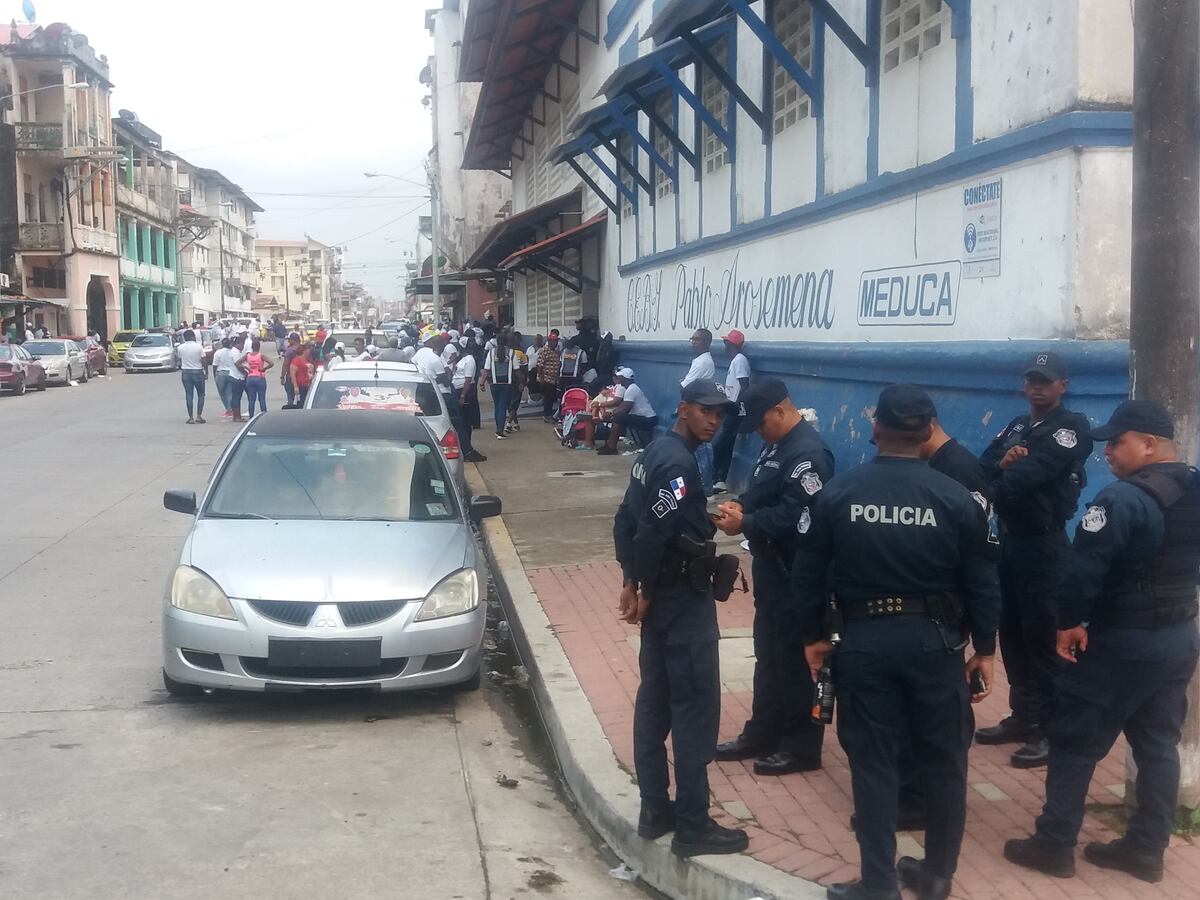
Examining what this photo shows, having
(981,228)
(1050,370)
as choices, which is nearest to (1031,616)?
(1050,370)

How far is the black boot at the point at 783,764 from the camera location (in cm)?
529

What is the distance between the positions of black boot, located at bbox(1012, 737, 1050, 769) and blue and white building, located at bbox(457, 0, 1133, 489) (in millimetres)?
1782

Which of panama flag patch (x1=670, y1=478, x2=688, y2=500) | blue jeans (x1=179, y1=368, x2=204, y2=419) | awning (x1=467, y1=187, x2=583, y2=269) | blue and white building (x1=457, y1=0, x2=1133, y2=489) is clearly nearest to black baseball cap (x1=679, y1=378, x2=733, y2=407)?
panama flag patch (x1=670, y1=478, x2=688, y2=500)

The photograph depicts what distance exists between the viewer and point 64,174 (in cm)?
4959


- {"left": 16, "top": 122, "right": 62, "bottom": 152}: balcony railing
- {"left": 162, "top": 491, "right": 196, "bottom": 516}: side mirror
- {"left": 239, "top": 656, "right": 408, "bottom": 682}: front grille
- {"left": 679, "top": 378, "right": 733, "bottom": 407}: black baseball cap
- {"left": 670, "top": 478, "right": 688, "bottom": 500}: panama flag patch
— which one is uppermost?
{"left": 16, "top": 122, "right": 62, "bottom": 152}: balcony railing

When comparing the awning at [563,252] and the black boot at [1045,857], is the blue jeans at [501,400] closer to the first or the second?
the awning at [563,252]

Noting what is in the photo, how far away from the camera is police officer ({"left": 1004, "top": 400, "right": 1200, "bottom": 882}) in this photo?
396 centimetres

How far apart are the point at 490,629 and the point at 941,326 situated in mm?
3739

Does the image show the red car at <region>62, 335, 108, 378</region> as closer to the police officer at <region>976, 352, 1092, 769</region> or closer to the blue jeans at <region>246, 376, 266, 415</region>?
the blue jeans at <region>246, 376, 266, 415</region>

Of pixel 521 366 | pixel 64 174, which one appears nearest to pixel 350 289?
pixel 64 174

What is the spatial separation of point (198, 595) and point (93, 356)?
38.6 m

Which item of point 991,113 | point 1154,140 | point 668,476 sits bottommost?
point 668,476

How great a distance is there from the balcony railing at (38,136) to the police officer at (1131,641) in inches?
1977

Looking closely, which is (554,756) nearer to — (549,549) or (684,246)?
(549,549)
